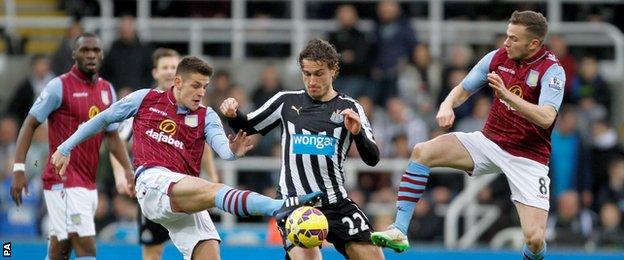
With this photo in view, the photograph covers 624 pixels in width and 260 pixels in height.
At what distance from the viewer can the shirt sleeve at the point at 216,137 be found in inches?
418

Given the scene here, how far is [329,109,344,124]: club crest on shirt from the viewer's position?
10.7m

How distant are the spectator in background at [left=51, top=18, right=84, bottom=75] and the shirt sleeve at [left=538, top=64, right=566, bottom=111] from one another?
793cm

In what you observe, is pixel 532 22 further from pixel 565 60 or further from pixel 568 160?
pixel 565 60

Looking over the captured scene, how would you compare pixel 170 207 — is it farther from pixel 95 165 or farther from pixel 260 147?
pixel 260 147

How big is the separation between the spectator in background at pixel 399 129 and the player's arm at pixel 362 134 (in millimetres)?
6585

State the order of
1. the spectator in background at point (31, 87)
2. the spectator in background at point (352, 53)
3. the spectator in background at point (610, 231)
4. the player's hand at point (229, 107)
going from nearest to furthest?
the player's hand at point (229, 107) → the spectator in background at point (610, 231) → the spectator in background at point (31, 87) → the spectator in background at point (352, 53)

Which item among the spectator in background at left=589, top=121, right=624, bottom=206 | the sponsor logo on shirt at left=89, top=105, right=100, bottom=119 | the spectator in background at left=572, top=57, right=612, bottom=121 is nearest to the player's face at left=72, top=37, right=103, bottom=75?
the sponsor logo on shirt at left=89, top=105, right=100, bottom=119

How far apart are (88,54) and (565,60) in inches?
335

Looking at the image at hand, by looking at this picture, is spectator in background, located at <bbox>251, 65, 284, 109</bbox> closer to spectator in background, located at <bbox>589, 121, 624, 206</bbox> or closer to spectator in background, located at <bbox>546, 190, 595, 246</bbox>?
spectator in background, located at <bbox>546, 190, 595, 246</bbox>

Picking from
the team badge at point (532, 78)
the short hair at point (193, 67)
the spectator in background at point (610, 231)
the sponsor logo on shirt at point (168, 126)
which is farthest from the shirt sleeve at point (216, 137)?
the spectator in background at point (610, 231)

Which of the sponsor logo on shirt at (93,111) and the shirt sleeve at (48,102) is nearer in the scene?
the shirt sleeve at (48,102)

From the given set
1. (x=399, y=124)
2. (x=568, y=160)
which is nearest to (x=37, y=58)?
(x=399, y=124)

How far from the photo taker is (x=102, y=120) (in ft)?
35.6

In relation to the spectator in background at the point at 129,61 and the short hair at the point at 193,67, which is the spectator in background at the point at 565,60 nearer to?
the spectator in background at the point at 129,61
